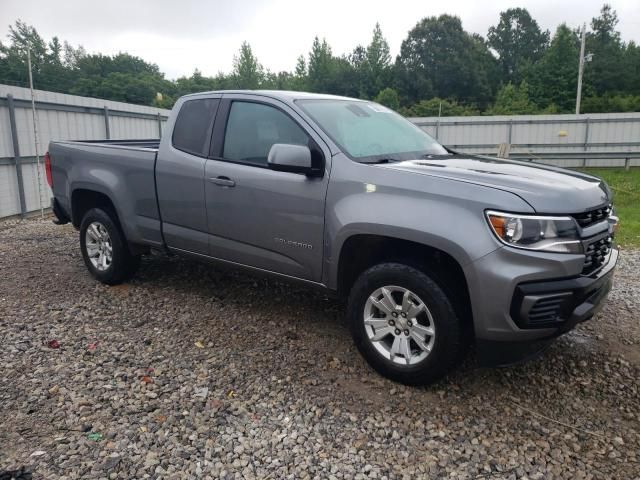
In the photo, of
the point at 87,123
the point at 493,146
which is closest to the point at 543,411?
the point at 87,123

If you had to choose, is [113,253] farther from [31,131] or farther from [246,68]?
[246,68]

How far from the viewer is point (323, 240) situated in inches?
146

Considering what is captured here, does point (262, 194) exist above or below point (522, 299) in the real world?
above

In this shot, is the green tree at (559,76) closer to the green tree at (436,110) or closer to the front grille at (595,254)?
the green tree at (436,110)

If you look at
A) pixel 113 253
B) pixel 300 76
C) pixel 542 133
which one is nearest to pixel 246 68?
pixel 300 76

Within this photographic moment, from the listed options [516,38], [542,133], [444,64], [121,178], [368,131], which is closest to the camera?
[368,131]

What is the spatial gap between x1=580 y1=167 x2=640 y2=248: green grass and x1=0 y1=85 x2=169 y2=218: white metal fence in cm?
988

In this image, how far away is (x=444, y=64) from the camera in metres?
56.8

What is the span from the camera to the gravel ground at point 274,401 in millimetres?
2775

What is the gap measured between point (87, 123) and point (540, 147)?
15204 mm

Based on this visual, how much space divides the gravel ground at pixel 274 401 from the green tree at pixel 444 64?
54.2 meters

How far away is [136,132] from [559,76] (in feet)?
134

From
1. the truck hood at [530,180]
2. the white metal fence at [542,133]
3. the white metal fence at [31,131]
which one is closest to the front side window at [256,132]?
the truck hood at [530,180]

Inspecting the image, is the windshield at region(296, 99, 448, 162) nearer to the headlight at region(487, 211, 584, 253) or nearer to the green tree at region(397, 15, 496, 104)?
the headlight at region(487, 211, 584, 253)
